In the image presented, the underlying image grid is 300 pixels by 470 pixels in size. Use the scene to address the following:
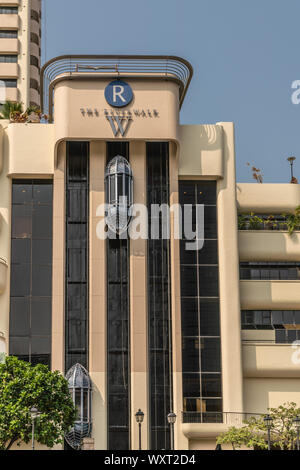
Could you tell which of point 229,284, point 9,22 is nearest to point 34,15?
point 9,22

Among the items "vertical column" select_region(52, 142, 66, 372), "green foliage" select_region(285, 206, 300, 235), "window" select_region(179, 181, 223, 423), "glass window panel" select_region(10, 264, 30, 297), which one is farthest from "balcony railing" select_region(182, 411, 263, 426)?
"green foliage" select_region(285, 206, 300, 235)

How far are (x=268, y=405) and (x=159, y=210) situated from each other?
46.4 feet

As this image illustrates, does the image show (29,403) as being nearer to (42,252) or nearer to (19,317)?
(19,317)

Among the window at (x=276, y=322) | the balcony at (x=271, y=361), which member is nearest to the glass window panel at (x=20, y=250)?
the window at (x=276, y=322)

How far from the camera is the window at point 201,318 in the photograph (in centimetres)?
5353

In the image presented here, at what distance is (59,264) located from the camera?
5478cm

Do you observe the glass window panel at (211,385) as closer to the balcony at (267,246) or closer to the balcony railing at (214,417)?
the balcony railing at (214,417)

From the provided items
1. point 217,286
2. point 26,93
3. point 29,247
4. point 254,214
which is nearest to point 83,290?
point 29,247

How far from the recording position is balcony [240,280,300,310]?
56656 millimetres

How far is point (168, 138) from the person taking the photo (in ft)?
184

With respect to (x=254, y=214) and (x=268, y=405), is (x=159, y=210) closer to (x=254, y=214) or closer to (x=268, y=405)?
(x=254, y=214)

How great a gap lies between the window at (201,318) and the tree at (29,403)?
939 cm

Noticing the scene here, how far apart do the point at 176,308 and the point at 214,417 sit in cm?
705

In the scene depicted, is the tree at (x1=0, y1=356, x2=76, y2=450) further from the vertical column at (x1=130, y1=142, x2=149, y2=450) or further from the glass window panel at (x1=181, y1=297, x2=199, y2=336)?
the glass window panel at (x1=181, y1=297, x2=199, y2=336)
